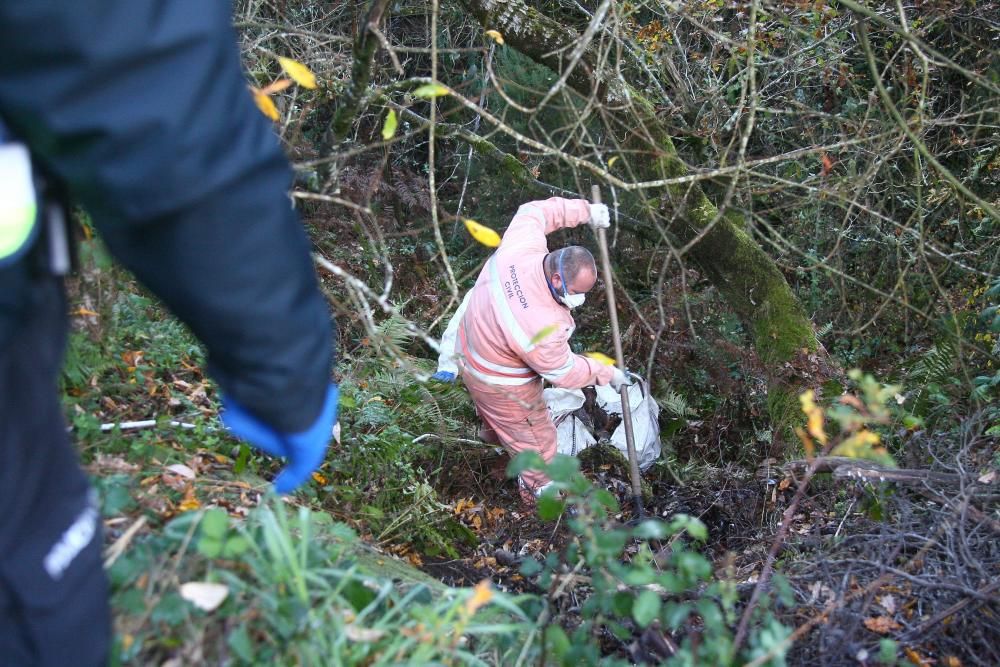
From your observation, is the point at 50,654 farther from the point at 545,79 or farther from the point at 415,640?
the point at 545,79

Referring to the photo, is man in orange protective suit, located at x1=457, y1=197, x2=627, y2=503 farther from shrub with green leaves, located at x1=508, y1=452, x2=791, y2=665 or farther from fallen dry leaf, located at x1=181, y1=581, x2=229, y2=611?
fallen dry leaf, located at x1=181, y1=581, x2=229, y2=611

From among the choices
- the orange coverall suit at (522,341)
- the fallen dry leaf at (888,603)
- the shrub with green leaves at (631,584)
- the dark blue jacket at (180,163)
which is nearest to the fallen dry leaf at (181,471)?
the shrub with green leaves at (631,584)

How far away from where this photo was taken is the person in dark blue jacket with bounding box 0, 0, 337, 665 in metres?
1.12

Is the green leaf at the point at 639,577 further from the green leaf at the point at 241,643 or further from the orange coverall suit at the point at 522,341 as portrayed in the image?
the orange coverall suit at the point at 522,341

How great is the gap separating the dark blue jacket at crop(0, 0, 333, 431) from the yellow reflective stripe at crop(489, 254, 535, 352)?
11.6ft

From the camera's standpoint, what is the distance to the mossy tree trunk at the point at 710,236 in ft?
16.0

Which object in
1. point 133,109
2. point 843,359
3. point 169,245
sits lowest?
point 843,359

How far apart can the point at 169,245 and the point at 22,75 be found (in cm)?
30

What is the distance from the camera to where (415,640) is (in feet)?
6.32

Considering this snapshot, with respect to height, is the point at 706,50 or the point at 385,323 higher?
the point at 706,50

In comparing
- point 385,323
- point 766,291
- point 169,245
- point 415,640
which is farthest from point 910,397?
point 169,245

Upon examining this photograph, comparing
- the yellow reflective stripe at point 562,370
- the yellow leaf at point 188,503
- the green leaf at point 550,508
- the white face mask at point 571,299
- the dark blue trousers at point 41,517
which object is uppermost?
the dark blue trousers at point 41,517

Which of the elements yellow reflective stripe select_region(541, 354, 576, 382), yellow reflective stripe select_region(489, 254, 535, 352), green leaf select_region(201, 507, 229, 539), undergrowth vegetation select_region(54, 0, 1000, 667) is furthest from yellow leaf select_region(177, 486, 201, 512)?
yellow reflective stripe select_region(541, 354, 576, 382)

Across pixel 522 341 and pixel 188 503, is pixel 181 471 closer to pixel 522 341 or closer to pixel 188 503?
pixel 188 503
